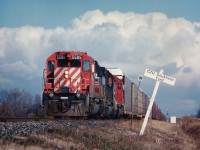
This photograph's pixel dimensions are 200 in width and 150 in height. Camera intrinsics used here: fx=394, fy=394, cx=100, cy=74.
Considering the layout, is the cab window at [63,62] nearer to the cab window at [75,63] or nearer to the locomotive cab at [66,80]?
the locomotive cab at [66,80]

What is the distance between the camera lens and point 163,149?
1288cm

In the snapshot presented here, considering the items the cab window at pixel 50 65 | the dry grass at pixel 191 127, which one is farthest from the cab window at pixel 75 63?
the dry grass at pixel 191 127

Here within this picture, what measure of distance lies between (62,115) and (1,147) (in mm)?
12137

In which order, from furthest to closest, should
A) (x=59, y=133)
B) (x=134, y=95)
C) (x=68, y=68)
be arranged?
(x=134, y=95)
(x=68, y=68)
(x=59, y=133)

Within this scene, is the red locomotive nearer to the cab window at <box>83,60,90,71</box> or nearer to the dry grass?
the cab window at <box>83,60,90,71</box>

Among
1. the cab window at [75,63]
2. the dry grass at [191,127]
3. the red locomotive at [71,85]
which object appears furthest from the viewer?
the dry grass at [191,127]

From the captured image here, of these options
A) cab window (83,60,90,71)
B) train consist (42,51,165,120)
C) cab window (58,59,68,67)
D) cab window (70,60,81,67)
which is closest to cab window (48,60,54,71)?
train consist (42,51,165,120)

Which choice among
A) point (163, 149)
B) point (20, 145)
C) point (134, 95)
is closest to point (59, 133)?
point (20, 145)

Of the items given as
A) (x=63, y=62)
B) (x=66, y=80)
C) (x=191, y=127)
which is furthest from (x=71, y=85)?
(x=191, y=127)

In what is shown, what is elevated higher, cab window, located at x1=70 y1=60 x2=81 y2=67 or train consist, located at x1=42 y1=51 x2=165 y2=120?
cab window, located at x1=70 y1=60 x2=81 y2=67

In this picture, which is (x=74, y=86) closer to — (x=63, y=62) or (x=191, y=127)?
(x=63, y=62)

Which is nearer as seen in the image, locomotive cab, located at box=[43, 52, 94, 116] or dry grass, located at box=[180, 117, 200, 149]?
locomotive cab, located at box=[43, 52, 94, 116]

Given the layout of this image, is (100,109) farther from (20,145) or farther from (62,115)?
(20,145)

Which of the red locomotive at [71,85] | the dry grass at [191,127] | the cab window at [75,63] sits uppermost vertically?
the cab window at [75,63]
